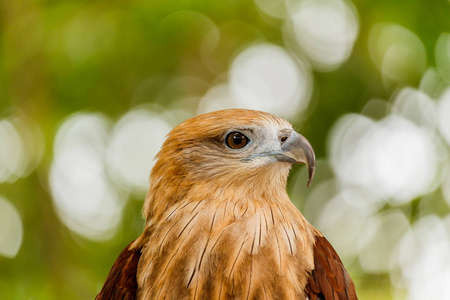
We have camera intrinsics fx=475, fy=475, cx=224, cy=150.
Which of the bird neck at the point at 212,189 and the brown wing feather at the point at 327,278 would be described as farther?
the bird neck at the point at 212,189

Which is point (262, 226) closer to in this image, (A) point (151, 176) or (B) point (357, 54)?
(A) point (151, 176)

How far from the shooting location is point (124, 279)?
2.33 m

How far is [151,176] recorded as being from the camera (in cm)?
251

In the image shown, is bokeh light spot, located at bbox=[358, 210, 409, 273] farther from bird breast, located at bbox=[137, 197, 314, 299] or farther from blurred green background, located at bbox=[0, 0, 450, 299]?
bird breast, located at bbox=[137, 197, 314, 299]

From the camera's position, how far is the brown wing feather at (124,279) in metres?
2.29

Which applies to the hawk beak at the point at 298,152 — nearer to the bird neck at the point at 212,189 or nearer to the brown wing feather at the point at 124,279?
the bird neck at the point at 212,189

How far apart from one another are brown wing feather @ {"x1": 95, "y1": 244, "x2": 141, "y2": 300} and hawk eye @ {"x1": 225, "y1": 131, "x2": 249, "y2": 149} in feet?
2.39

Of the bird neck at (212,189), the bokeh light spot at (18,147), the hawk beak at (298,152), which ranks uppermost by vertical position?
the bokeh light spot at (18,147)

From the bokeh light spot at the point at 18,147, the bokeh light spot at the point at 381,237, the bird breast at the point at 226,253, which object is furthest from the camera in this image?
the bokeh light spot at the point at 381,237

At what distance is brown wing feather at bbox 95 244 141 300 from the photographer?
2.29 m

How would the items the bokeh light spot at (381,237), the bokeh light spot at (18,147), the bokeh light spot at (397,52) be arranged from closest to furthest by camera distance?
the bokeh light spot at (18,147) < the bokeh light spot at (397,52) < the bokeh light spot at (381,237)

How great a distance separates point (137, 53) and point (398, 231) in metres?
4.33

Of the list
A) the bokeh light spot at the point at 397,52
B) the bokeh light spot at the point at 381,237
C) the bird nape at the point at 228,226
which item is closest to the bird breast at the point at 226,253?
the bird nape at the point at 228,226

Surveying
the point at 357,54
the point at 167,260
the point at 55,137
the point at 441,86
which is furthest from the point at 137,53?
the point at 167,260
